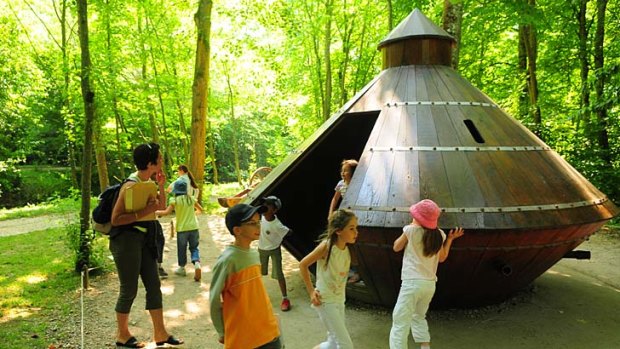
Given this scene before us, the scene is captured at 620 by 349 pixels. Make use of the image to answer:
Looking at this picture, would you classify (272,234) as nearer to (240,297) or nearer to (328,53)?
(240,297)

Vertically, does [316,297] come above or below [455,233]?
below

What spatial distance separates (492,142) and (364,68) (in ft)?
45.9

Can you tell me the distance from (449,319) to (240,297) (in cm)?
328

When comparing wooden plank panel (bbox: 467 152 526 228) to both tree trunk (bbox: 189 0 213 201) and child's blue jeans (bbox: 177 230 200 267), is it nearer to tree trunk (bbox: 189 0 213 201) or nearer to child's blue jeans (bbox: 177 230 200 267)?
child's blue jeans (bbox: 177 230 200 267)

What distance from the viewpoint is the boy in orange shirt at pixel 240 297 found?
2.52 metres

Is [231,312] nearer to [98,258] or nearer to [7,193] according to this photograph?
[98,258]

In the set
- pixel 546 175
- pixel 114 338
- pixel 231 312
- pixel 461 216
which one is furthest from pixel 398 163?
pixel 114 338

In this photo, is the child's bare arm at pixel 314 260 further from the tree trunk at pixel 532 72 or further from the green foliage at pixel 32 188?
the green foliage at pixel 32 188

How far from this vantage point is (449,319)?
501cm

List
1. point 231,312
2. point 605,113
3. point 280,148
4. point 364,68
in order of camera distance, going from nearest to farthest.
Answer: point 231,312 < point 605,113 < point 364,68 < point 280,148

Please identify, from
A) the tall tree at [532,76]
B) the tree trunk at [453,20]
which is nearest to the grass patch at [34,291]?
the tree trunk at [453,20]

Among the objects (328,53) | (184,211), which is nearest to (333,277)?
(184,211)

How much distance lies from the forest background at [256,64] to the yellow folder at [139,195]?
344 cm

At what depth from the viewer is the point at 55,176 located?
967 inches
